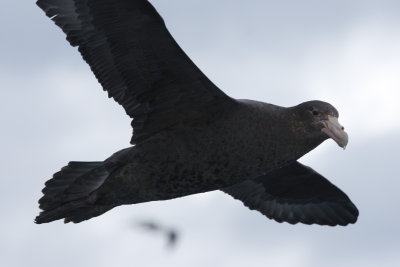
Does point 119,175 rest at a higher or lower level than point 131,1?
lower

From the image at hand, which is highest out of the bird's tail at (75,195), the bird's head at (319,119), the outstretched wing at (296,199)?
the bird's head at (319,119)

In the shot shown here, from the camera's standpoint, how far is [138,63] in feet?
34.7

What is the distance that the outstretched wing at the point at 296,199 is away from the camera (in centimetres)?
1315

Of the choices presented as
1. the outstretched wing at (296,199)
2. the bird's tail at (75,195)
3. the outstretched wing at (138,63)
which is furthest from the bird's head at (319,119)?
the outstretched wing at (296,199)

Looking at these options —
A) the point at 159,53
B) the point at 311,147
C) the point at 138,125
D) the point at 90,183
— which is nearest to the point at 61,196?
the point at 90,183

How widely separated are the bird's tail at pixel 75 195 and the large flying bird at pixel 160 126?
1 cm

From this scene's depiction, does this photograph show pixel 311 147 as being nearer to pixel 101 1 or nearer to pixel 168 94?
pixel 168 94

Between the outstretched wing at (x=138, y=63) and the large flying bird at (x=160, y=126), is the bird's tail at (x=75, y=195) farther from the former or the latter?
the outstretched wing at (x=138, y=63)

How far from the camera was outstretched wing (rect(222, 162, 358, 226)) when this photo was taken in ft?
43.1

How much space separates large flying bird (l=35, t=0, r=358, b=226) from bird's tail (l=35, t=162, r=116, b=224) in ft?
0.04

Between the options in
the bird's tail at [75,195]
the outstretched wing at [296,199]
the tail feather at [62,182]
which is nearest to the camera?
the bird's tail at [75,195]

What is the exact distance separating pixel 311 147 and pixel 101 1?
2.89 metres

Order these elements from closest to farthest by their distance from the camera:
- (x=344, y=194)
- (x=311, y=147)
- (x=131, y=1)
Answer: (x=131, y=1) < (x=311, y=147) < (x=344, y=194)

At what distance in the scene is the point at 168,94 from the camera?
10.7 m
